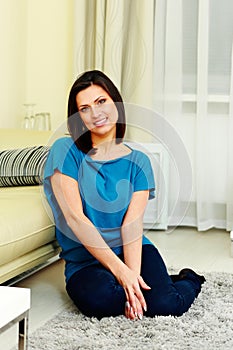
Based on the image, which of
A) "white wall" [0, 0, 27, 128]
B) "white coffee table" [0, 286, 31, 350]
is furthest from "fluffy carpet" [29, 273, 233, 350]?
"white wall" [0, 0, 27, 128]

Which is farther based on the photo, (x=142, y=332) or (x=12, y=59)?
(x=12, y=59)

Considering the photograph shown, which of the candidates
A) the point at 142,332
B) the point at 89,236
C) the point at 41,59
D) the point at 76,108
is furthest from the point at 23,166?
the point at 41,59

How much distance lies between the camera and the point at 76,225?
2.72 m

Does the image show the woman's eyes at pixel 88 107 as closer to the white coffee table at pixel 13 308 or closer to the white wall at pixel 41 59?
the white coffee table at pixel 13 308

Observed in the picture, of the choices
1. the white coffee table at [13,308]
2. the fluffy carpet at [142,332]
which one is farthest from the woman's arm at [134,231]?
the white coffee table at [13,308]

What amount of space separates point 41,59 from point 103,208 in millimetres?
2147

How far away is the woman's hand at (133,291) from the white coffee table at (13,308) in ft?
2.80

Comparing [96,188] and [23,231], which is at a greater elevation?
[96,188]

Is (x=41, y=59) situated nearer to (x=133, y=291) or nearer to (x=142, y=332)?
(x=133, y=291)

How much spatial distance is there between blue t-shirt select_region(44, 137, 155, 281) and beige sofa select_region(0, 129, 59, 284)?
0.07m

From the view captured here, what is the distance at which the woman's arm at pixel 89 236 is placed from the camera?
104 inches

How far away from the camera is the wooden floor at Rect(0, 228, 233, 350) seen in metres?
2.78

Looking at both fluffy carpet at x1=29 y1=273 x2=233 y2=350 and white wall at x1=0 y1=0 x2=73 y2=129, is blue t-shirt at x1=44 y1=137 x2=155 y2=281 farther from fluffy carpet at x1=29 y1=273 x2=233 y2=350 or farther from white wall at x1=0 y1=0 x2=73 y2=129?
white wall at x1=0 y1=0 x2=73 y2=129

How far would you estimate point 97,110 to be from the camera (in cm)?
276
